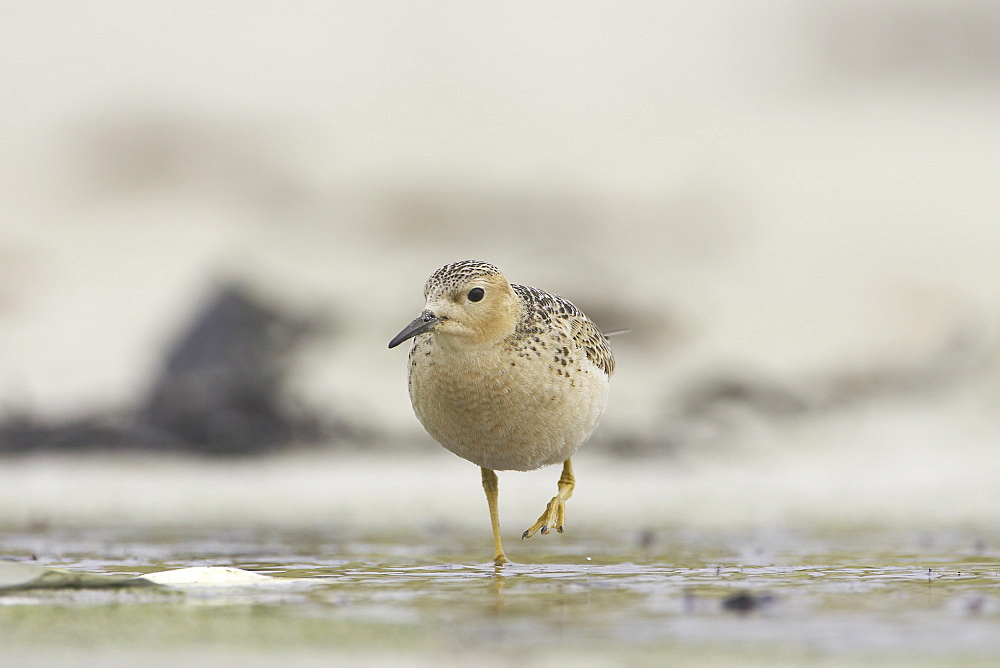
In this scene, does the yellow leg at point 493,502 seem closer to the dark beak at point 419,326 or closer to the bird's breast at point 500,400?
the bird's breast at point 500,400

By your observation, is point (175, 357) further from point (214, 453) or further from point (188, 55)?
point (188, 55)

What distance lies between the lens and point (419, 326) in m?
6.12

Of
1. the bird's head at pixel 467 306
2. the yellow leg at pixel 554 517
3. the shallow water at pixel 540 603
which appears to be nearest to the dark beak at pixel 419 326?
the bird's head at pixel 467 306

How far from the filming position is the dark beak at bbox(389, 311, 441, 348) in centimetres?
601

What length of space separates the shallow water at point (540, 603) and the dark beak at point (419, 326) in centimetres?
94

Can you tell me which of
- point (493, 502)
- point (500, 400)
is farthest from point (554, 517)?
point (500, 400)

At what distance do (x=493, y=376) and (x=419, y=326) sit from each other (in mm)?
463

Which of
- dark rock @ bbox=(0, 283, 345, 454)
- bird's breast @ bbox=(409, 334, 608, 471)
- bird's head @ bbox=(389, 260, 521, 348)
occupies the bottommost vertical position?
bird's breast @ bbox=(409, 334, 608, 471)

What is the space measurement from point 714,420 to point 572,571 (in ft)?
18.5

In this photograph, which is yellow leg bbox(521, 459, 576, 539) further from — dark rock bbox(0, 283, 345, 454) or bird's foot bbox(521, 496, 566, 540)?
dark rock bbox(0, 283, 345, 454)

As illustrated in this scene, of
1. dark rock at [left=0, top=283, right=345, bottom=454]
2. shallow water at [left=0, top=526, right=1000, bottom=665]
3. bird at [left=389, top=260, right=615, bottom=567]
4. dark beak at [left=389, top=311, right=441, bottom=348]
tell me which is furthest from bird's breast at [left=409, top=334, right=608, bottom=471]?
dark rock at [left=0, top=283, right=345, bottom=454]

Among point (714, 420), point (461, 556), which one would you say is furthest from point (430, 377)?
point (714, 420)

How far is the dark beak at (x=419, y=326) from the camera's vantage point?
237 inches

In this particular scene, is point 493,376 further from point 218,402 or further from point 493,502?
point 218,402
